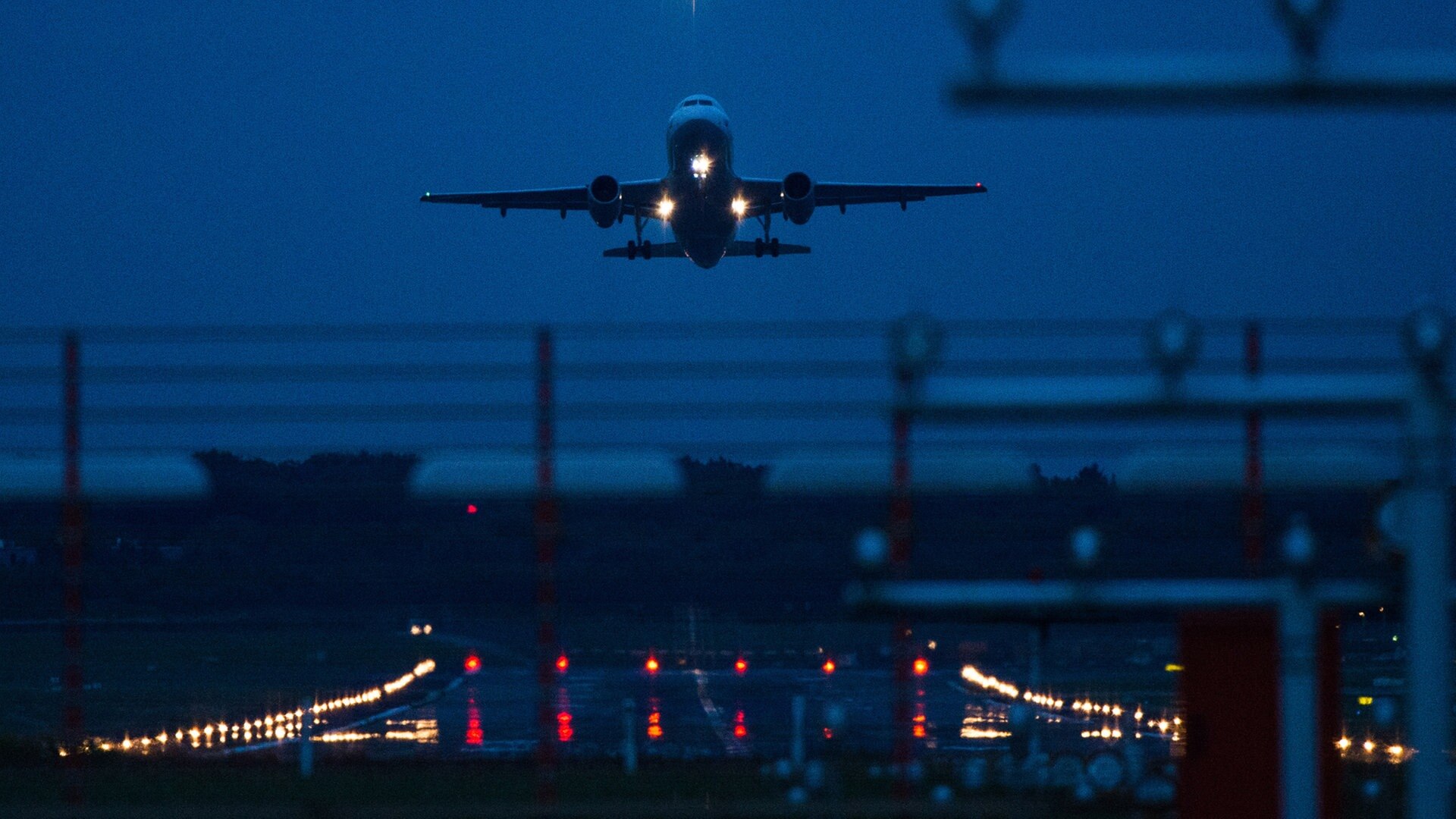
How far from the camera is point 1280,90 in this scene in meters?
6.04

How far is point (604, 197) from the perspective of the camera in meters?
36.5

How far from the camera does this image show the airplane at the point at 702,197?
119 feet

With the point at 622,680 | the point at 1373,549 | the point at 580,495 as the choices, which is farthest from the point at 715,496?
the point at 622,680

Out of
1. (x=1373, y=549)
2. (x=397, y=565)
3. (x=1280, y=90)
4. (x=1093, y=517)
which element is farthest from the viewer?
(x=397, y=565)

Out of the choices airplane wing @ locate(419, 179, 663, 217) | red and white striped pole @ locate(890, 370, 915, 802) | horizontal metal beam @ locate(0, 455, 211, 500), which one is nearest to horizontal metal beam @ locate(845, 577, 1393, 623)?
red and white striped pole @ locate(890, 370, 915, 802)

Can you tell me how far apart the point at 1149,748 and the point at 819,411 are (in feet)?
33.2

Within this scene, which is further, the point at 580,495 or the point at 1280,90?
the point at 580,495

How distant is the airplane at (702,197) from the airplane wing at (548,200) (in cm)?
2

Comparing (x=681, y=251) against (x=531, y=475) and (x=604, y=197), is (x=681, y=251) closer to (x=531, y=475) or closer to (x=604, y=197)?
(x=604, y=197)

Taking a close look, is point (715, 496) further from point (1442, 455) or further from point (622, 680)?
point (622, 680)

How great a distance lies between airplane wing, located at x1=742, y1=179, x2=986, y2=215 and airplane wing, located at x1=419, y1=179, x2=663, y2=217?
9.84ft

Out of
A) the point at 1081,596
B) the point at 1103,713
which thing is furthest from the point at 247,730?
the point at 1081,596

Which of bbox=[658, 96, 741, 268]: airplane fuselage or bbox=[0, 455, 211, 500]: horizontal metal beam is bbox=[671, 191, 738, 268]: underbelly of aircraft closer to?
bbox=[658, 96, 741, 268]: airplane fuselage

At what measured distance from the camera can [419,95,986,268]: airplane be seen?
119 feet
